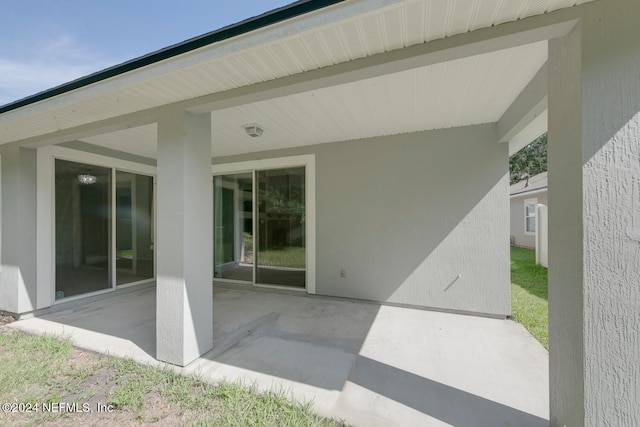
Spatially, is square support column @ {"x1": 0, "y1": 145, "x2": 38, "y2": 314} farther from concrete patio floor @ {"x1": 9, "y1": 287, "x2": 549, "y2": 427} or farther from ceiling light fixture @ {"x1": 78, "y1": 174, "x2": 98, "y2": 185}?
ceiling light fixture @ {"x1": 78, "y1": 174, "x2": 98, "y2": 185}

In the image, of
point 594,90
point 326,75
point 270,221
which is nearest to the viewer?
point 594,90

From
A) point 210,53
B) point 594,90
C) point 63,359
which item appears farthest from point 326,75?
point 63,359

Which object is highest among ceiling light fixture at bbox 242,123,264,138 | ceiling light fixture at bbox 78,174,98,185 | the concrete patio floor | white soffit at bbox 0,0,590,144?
ceiling light fixture at bbox 242,123,264,138

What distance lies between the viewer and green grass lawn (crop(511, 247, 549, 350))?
3.32 metres

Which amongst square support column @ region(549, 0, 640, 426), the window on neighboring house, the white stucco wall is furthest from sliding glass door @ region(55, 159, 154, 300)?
the window on neighboring house

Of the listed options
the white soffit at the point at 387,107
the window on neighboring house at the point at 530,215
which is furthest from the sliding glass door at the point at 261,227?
the window on neighboring house at the point at 530,215

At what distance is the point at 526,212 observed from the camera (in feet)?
38.9

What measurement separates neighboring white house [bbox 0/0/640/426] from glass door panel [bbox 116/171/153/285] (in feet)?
0.14

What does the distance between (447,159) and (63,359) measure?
5.36m

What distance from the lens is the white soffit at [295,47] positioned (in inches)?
57.9

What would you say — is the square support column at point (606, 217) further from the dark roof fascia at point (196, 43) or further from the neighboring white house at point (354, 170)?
the dark roof fascia at point (196, 43)

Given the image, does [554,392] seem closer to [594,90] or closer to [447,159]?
[594,90]

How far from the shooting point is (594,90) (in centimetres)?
142

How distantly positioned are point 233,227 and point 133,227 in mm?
2010
